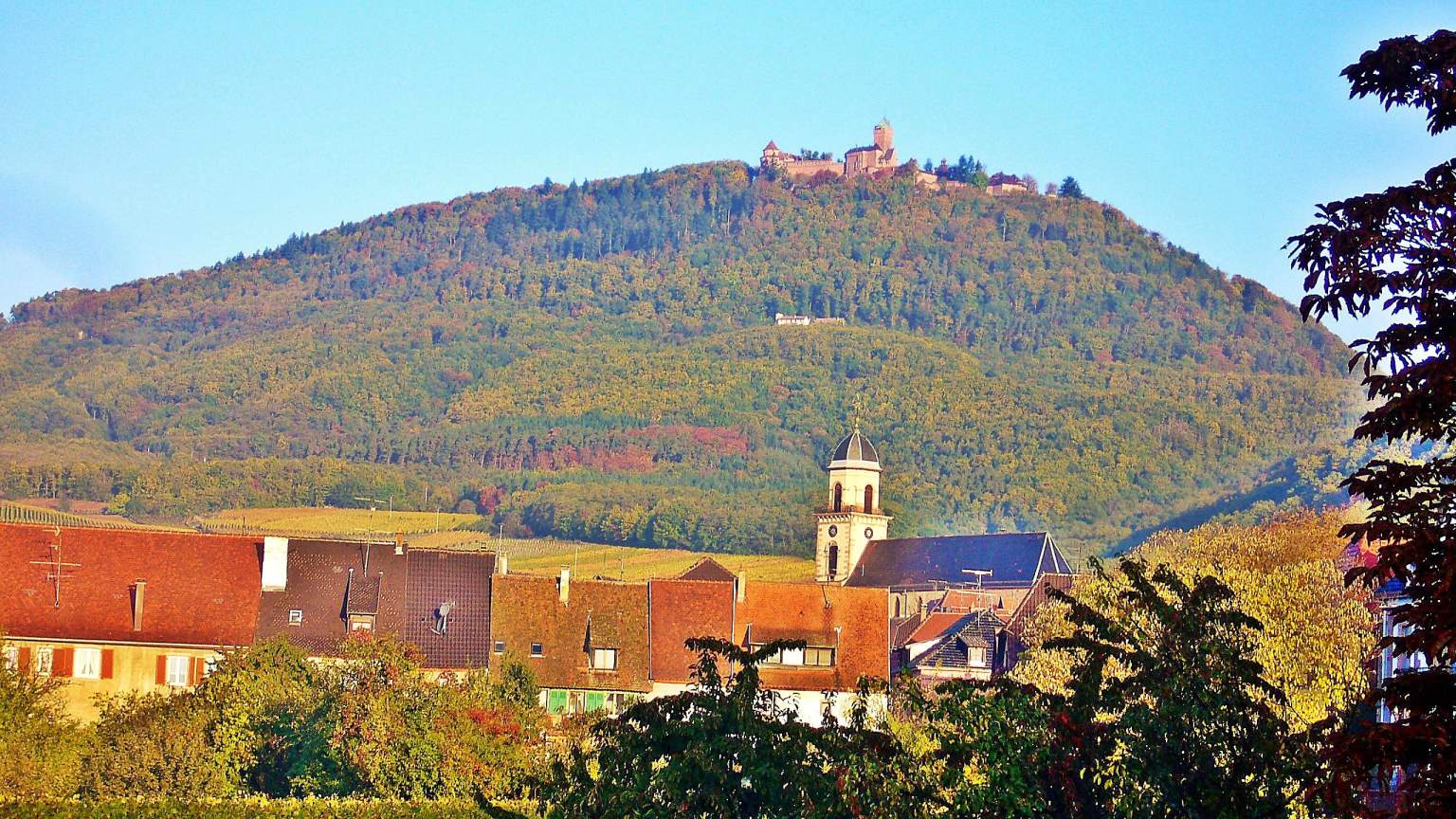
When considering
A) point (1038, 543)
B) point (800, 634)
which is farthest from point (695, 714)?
point (1038, 543)

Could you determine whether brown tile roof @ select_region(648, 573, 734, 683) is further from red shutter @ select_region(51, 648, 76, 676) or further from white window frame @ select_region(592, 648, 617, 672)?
red shutter @ select_region(51, 648, 76, 676)

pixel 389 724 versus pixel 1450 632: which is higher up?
pixel 1450 632

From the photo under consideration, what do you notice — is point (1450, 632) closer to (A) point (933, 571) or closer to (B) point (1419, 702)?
(B) point (1419, 702)

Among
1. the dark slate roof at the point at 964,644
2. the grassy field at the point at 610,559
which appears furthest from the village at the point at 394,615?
the grassy field at the point at 610,559

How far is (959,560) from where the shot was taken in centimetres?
14175

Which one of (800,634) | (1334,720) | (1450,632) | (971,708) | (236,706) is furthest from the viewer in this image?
(800,634)

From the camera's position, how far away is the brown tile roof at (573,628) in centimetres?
6875

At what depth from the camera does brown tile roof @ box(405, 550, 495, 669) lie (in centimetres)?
6812

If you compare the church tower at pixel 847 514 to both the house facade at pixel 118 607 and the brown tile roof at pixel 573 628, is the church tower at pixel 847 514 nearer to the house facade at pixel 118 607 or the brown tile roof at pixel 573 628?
the brown tile roof at pixel 573 628

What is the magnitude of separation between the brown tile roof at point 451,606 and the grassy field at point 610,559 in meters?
70.9

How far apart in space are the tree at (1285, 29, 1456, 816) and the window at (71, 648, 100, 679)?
179 feet

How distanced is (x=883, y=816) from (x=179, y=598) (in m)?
47.0

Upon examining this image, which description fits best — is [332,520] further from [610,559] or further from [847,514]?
[847,514]

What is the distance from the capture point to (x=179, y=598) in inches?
2571
